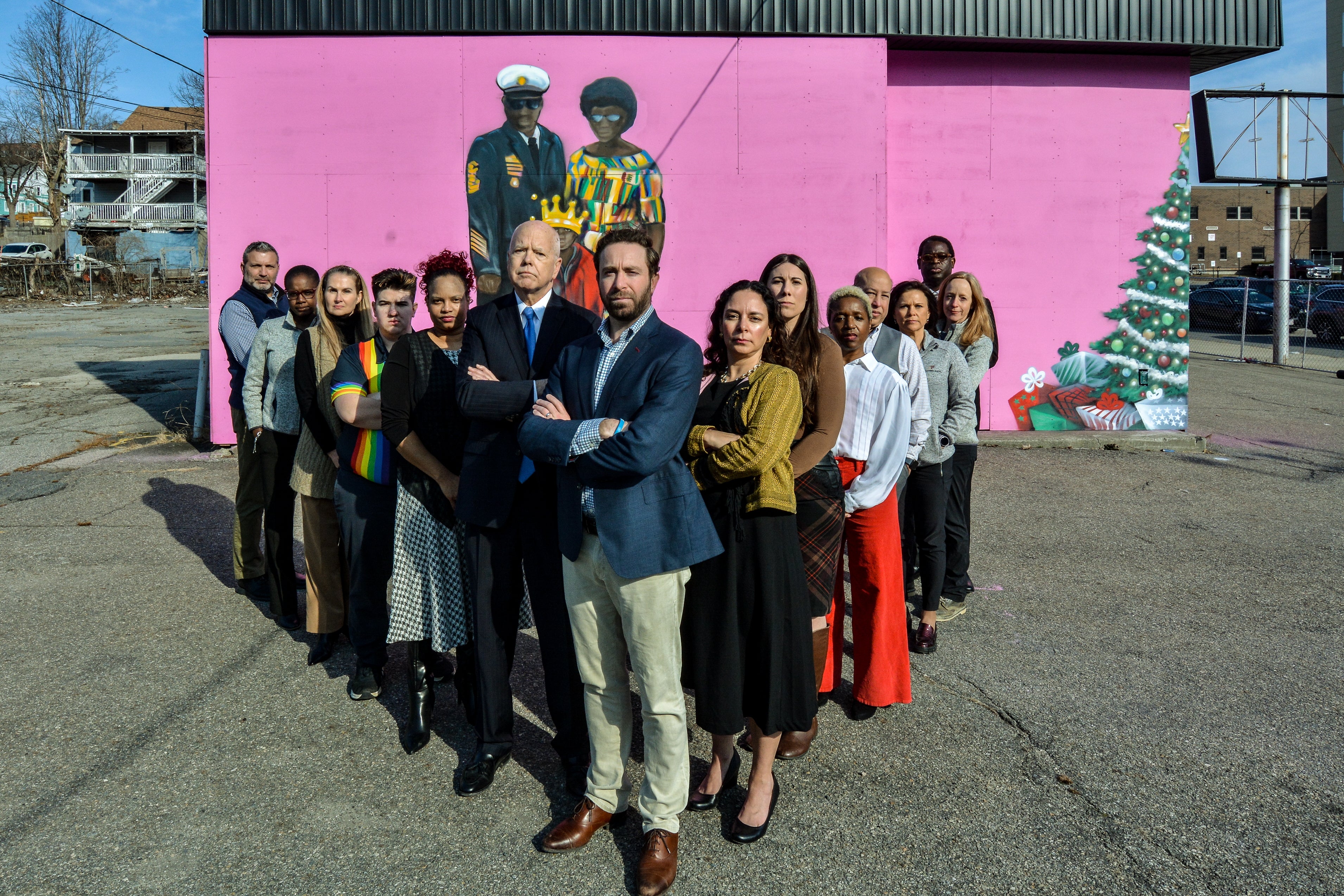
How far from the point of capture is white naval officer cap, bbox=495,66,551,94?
31.1 feet

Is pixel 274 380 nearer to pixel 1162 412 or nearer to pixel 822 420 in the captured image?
pixel 822 420

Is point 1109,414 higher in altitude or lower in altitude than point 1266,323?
lower

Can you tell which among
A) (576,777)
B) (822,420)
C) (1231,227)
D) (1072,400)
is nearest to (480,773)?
(576,777)

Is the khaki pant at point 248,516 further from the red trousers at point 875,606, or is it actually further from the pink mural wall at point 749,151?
the pink mural wall at point 749,151

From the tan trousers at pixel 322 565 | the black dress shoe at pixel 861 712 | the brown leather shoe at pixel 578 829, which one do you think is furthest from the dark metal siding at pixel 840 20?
the brown leather shoe at pixel 578 829

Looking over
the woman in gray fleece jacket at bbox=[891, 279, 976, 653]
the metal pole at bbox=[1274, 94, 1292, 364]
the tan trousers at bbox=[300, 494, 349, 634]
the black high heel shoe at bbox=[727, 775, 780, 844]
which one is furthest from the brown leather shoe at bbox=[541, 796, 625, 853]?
the metal pole at bbox=[1274, 94, 1292, 364]

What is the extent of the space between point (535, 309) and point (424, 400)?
1.93 ft

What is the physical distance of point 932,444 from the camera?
15.5ft

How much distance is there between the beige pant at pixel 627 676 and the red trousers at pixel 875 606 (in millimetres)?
1136

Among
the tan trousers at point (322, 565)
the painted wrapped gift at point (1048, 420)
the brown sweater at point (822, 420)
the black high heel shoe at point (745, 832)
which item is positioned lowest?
the black high heel shoe at point (745, 832)

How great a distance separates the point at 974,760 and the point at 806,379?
156 cm

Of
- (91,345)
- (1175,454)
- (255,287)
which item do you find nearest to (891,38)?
(1175,454)

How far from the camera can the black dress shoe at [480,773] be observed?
3.40 meters

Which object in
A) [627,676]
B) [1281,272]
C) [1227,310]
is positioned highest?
[1281,272]
